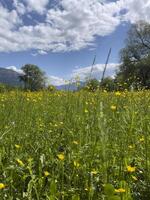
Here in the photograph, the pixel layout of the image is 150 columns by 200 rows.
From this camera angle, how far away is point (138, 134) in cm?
334

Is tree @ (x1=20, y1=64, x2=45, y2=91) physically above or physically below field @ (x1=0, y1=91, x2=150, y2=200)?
above

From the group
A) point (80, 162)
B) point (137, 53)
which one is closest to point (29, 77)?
point (80, 162)

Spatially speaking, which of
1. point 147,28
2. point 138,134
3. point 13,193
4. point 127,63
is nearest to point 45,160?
point 13,193

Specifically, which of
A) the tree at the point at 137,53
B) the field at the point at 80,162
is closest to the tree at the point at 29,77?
the field at the point at 80,162

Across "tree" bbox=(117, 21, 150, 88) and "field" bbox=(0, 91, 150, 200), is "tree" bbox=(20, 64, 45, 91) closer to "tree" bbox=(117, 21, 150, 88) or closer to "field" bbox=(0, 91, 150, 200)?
"field" bbox=(0, 91, 150, 200)

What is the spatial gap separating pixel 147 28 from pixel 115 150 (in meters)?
54.6

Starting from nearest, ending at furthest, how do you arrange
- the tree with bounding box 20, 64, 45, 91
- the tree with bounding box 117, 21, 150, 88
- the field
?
the field
the tree with bounding box 20, 64, 45, 91
the tree with bounding box 117, 21, 150, 88

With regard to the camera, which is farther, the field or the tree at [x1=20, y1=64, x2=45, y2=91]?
the tree at [x1=20, y1=64, x2=45, y2=91]

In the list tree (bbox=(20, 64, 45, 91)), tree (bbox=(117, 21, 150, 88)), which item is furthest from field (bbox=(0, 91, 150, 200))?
tree (bbox=(117, 21, 150, 88))

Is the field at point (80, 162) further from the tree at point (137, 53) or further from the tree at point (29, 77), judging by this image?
the tree at point (137, 53)

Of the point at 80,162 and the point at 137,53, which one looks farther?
the point at 137,53

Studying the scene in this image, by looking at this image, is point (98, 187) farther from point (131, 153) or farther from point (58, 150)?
point (58, 150)

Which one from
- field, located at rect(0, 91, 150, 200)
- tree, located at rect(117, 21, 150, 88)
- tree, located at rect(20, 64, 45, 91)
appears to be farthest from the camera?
tree, located at rect(117, 21, 150, 88)

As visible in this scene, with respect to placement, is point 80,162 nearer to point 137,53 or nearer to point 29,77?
point 29,77
